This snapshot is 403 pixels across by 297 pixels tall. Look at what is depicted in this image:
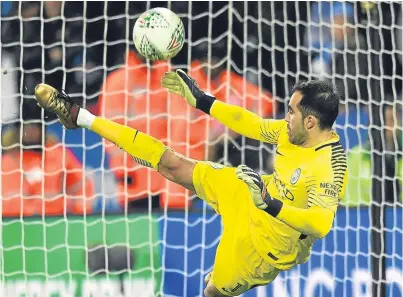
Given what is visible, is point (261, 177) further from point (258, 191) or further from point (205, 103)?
point (205, 103)

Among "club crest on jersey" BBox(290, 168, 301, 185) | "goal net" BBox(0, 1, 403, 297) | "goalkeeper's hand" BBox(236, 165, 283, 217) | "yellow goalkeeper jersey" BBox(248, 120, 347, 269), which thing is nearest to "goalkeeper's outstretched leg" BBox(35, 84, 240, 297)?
"yellow goalkeeper jersey" BBox(248, 120, 347, 269)

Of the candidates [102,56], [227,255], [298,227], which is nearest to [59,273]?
[102,56]

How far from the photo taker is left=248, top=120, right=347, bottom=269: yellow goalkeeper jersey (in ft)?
12.7

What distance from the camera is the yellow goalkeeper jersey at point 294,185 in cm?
388

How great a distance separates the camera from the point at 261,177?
13.0ft

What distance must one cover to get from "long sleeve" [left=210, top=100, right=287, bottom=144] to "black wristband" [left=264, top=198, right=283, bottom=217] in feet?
1.94

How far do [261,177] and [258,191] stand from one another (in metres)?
0.30

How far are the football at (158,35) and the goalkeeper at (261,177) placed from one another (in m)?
0.14

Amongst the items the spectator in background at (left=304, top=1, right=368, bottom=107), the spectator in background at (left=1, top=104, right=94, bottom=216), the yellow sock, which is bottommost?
the spectator in background at (left=1, top=104, right=94, bottom=216)

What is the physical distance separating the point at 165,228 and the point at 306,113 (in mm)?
2161

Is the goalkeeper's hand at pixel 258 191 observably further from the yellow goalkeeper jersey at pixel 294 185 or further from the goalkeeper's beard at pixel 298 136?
the goalkeeper's beard at pixel 298 136

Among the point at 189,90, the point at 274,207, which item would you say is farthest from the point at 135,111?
the point at 274,207

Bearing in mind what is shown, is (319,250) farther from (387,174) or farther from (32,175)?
(32,175)

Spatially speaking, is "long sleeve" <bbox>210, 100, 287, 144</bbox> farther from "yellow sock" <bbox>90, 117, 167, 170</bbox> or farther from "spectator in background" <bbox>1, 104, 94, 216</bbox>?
"spectator in background" <bbox>1, 104, 94, 216</bbox>
